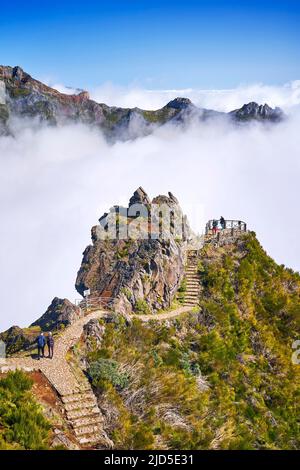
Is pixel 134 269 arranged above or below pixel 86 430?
above

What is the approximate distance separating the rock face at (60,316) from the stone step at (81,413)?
8902mm

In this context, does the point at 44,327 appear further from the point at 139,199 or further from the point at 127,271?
the point at 139,199

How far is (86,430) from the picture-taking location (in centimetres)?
2252

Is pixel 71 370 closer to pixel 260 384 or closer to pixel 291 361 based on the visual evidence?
pixel 260 384

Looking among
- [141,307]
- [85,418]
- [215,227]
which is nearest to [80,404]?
[85,418]

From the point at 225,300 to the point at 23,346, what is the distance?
53.7 ft

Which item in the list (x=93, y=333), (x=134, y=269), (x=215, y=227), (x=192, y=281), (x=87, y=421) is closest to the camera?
(x=87, y=421)

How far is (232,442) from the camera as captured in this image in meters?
25.1

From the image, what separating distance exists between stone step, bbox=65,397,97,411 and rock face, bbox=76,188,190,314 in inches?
432

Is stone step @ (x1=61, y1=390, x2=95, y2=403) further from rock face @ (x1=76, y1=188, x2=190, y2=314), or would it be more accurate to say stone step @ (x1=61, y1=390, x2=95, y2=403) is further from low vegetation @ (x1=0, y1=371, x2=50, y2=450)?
rock face @ (x1=76, y1=188, x2=190, y2=314)

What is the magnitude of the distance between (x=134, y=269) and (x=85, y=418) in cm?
1659

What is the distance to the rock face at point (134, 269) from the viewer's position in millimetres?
37688
